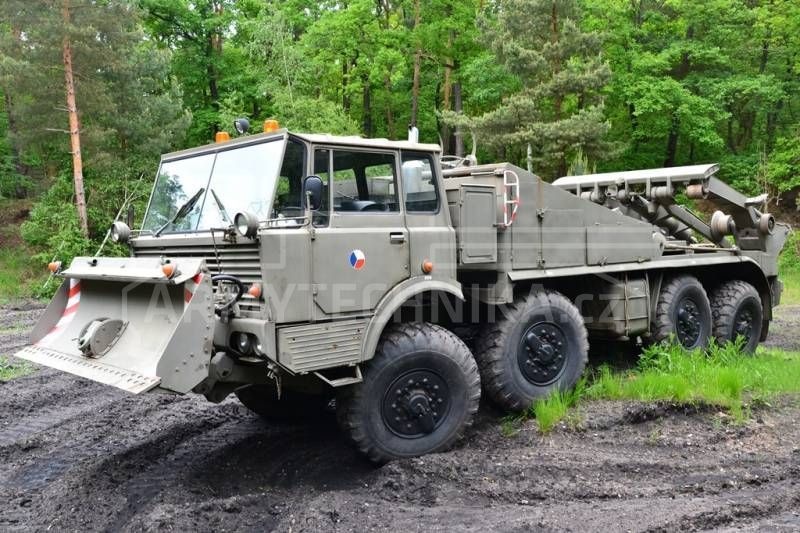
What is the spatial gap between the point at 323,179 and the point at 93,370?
212cm

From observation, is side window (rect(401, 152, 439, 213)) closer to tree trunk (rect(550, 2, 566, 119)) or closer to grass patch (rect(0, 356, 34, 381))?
grass patch (rect(0, 356, 34, 381))

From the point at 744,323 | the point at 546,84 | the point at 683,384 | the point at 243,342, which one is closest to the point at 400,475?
the point at 243,342

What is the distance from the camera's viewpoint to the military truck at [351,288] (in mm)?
4734

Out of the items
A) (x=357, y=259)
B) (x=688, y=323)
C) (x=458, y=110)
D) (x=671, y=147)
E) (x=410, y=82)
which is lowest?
(x=688, y=323)

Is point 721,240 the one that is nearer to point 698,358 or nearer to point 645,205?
point 645,205

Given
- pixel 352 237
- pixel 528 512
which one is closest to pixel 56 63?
pixel 352 237

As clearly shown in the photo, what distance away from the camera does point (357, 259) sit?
16.9 feet

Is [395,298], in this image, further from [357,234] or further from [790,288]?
[790,288]

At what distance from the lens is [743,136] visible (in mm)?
28203

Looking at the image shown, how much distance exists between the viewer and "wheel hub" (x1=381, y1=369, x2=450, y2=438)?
17.4 ft

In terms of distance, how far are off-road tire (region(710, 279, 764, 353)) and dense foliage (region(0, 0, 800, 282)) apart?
9124 mm

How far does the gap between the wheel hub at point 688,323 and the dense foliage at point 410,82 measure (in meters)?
10.1

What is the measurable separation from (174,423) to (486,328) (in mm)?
3108

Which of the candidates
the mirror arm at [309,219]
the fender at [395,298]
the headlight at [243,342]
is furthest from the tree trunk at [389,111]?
the headlight at [243,342]
